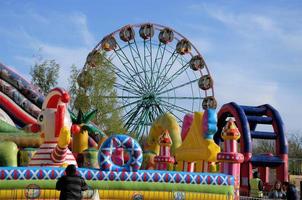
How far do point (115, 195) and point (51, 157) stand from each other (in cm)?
196

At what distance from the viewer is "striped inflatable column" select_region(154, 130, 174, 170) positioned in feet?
54.5

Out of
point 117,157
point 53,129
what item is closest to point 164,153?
point 53,129

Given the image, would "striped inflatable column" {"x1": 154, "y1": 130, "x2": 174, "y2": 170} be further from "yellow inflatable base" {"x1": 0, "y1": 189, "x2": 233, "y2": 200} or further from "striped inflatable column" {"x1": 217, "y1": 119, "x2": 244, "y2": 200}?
"yellow inflatable base" {"x1": 0, "y1": 189, "x2": 233, "y2": 200}

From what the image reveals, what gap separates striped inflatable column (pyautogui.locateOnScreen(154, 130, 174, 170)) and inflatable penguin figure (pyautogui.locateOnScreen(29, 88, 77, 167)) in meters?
5.45

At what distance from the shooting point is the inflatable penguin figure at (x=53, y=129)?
10789 mm

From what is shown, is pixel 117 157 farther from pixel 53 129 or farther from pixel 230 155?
pixel 230 155

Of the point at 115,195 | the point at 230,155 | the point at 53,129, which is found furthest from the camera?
the point at 230,155

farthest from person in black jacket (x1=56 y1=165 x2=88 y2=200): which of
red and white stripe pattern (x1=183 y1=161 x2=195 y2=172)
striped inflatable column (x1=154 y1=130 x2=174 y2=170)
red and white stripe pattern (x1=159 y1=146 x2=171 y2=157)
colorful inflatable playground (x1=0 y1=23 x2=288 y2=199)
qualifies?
red and white stripe pattern (x1=159 y1=146 x2=171 y2=157)

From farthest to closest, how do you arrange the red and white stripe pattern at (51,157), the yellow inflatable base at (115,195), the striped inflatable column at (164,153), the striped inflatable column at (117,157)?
the striped inflatable column at (164,153)
the red and white stripe pattern at (51,157)
the striped inflatable column at (117,157)
the yellow inflatable base at (115,195)

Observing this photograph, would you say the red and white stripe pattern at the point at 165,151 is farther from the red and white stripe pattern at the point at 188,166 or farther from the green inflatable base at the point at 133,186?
the green inflatable base at the point at 133,186

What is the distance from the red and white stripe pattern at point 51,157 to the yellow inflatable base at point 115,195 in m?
1.52

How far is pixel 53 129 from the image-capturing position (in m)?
11.4

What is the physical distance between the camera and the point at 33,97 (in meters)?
20.5

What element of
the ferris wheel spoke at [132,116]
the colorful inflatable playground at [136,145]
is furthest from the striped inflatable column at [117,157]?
the ferris wheel spoke at [132,116]
